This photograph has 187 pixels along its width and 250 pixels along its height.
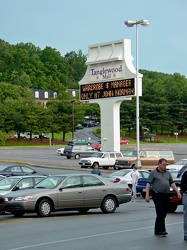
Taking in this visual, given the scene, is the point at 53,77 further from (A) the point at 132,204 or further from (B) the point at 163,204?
(B) the point at 163,204

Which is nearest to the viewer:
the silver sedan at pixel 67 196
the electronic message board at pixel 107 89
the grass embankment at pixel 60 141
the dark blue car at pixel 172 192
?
the silver sedan at pixel 67 196

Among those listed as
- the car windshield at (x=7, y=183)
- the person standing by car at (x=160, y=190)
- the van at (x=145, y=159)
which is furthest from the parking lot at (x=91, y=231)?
the van at (x=145, y=159)

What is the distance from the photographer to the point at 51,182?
21031 mm

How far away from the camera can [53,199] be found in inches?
801

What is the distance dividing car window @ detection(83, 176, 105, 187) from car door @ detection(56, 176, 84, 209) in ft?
0.77

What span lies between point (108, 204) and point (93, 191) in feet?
2.85

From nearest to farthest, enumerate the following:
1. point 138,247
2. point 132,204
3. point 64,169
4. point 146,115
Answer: point 138,247 → point 132,204 → point 64,169 → point 146,115

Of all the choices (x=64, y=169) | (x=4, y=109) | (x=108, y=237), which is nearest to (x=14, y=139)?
(x=4, y=109)

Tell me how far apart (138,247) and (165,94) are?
116 m

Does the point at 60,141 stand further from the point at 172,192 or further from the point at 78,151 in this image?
the point at 172,192

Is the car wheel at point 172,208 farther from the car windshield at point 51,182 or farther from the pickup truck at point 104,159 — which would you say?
the pickup truck at point 104,159

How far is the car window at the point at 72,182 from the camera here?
2084 centimetres

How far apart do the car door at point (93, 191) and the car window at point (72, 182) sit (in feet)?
0.75

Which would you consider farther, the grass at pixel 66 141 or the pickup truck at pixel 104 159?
the grass at pixel 66 141
